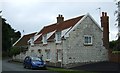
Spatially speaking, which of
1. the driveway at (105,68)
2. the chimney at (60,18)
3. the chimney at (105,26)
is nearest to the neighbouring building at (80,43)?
the chimney at (105,26)

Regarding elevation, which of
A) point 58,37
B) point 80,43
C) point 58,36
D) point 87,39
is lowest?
point 80,43

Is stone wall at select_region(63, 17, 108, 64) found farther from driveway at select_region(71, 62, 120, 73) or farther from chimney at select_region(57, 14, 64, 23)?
chimney at select_region(57, 14, 64, 23)

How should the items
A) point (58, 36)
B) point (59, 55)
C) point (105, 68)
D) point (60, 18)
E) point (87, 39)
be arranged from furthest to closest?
point (60, 18) < point (58, 36) < point (59, 55) < point (87, 39) < point (105, 68)

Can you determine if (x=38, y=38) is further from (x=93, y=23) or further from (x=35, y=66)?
(x=35, y=66)

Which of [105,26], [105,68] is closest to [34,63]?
[105,68]

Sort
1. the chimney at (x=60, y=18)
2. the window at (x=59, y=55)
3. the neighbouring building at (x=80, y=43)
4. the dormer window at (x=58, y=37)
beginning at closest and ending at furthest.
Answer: the neighbouring building at (x=80, y=43), the window at (x=59, y=55), the dormer window at (x=58, y=37), the chimney at (x=60, y=18)

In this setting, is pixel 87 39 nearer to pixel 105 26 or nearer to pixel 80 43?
pixel 80 43

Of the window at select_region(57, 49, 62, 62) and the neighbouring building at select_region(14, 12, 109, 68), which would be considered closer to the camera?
the neighbouring building at select_region(14, 12, 109, 68)

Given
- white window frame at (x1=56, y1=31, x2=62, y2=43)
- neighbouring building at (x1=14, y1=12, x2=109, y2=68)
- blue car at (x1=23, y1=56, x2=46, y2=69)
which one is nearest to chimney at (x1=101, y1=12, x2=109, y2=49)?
neighbouring building at (x1=14, y1=12, x2=109, y2=68)

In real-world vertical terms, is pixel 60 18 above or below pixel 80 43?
above

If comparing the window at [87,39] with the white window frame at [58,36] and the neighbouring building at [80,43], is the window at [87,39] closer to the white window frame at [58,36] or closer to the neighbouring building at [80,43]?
the neighbouring building at [80,43]

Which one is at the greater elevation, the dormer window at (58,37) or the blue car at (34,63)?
the dormer window at (58,37)

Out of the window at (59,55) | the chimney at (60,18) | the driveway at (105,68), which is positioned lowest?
the driveway at (105,68)

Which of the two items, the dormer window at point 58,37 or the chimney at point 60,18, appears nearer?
the dormer window at point 58,37
